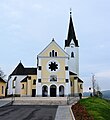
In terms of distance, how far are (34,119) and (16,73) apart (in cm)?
5939

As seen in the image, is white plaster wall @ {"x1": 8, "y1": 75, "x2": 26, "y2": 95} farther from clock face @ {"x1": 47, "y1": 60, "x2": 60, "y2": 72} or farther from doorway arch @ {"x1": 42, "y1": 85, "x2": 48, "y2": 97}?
clock face @ {"x1": 47, "y1": 60, "x2": 60, "y2": 72}

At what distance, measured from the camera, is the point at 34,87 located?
70188 mm

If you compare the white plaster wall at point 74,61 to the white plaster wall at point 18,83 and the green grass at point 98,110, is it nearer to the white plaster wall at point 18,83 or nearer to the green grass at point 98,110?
the white plaster wall at point 18,83

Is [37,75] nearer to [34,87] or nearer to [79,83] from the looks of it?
[34,87]

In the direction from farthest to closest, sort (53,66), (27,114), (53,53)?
(53,53), (53,66), (27,114)

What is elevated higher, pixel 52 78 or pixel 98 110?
pixel 52 78

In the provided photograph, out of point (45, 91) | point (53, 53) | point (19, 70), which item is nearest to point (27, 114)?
point (45, 91)

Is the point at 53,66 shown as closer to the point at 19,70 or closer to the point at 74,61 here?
the point at 74,61

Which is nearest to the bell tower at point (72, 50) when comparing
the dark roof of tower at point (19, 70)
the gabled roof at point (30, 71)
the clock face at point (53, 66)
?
the clock face at point (53, 66)

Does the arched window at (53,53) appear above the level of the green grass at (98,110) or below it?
above

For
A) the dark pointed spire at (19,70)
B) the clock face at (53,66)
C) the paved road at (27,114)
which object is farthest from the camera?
the dark pointed spire at (19,70)

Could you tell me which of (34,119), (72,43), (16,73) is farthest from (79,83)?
(34,119)

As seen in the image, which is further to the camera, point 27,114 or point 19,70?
point 19,70

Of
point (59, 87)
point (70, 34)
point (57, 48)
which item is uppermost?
point (70, 34)
